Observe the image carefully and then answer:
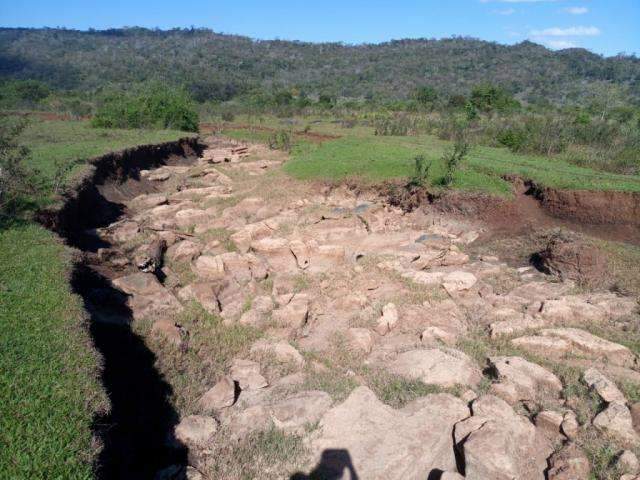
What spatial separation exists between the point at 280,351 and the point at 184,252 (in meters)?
4.37

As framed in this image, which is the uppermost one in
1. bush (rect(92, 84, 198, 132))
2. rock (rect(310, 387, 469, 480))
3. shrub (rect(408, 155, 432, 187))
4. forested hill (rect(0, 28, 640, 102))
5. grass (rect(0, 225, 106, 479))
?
forested hill (rect(0, 28, 640, 102))

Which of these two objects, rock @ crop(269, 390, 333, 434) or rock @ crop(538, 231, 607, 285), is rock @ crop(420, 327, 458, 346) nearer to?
rock @ crop(269, 390, 333, 434)

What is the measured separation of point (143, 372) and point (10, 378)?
79.7 inches

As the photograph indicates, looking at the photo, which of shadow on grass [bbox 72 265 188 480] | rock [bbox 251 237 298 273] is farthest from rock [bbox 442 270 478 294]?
shadow on grass [bbox 72 265 188 480]

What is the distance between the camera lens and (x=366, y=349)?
6551mm

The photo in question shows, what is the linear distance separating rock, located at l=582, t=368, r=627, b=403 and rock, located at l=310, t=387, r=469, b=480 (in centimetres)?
166

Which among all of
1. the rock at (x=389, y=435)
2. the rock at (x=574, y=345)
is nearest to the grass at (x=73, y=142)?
the rock at (x=389, y=435)

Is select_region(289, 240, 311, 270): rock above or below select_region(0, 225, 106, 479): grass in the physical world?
below

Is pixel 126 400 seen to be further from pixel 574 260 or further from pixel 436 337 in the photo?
pixel 574 260

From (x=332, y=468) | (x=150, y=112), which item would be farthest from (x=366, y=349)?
(x=150, y=112)

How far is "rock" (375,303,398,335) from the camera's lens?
7.07 meters

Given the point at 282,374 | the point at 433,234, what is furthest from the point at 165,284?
the point at 433,234

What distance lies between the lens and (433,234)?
1089cm

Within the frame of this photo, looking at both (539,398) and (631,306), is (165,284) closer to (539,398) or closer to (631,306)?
(539,398)
